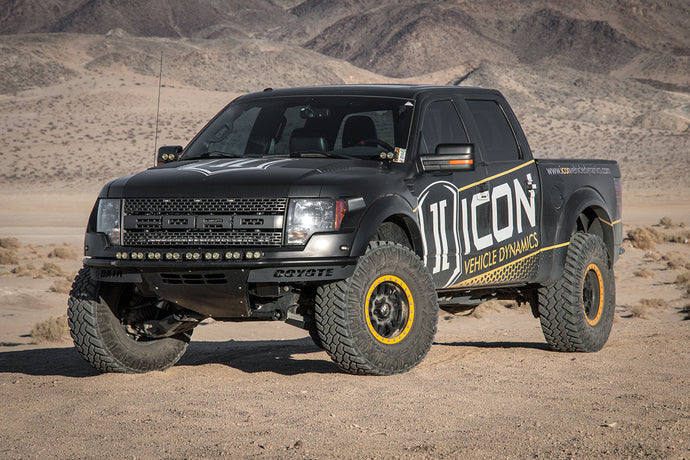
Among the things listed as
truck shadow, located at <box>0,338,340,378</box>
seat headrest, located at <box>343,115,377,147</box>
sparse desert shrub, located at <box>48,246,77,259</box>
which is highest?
seat headrest, located at <box>343,115,377,147</box>

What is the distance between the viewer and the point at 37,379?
785 centimetres

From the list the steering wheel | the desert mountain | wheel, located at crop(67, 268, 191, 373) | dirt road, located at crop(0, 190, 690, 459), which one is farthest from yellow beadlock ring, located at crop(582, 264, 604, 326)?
the desert mountain

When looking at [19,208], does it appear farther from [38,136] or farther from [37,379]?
[37,379]

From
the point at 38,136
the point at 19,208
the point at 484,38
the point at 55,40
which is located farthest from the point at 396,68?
the point at 19,208

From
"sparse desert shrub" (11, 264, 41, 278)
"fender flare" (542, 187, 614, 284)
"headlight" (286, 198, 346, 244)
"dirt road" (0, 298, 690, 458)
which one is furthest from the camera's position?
"sparse desert shrub" (11, 264, 41, 278)

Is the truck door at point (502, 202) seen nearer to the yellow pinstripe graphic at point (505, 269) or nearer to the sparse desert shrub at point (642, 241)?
the yellow pinstripe graphic at point (505, 269)

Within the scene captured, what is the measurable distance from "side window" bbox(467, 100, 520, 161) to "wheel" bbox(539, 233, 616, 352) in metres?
1.18

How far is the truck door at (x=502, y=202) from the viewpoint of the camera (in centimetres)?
817

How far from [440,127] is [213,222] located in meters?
2.38

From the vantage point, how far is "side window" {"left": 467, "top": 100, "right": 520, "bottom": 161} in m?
8.63

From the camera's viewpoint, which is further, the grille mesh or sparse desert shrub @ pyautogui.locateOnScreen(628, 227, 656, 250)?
sparse desert shrub @ pyautogui.locateOnScreen(628, 227, 656, 250)

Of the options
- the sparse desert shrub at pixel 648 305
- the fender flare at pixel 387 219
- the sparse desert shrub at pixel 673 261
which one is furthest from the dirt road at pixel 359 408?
the sparse desert shrub at pixel 673 261

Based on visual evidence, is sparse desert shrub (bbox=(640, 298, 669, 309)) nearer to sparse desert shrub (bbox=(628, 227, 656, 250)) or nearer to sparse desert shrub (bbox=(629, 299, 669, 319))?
sparse desert shrub (bbox=(629, 299, 669, 319))

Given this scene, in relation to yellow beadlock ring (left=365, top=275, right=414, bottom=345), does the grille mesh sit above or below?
above
